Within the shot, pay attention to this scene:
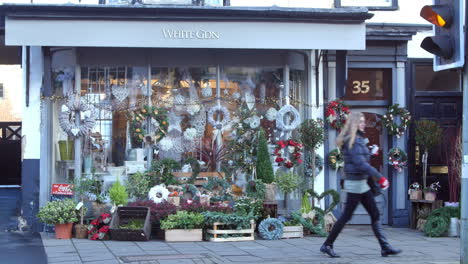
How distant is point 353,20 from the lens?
11070 mm

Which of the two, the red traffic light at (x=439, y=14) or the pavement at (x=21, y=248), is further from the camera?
the pavement at (x=21, y=248)

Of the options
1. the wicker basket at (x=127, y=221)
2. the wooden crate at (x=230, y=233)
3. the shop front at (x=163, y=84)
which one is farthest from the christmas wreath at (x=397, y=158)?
the wicker basket at (x=127, y=221)

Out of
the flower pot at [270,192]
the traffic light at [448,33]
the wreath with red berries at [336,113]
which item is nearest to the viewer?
the traffic light at [448,33]

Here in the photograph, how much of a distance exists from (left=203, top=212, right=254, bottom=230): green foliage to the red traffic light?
4445mm

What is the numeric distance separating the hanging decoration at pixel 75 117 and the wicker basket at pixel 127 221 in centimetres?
177

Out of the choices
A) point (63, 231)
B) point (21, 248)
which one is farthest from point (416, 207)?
point (21, 248)

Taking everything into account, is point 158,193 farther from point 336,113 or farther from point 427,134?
point 427,134

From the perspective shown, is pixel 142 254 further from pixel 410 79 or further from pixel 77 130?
pixel 410 79

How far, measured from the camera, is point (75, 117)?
11250 millimetres

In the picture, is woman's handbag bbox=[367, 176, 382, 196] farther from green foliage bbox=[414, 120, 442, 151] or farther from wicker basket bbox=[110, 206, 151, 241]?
green foliage bbox=[414, 120, 442, 151]

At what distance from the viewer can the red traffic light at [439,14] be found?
23.8ft

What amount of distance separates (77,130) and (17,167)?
8.69 meters

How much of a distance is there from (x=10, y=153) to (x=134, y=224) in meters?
10.6

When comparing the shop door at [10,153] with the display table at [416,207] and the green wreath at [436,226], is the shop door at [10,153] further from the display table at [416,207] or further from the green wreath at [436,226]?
the green wreath at [436,226]
